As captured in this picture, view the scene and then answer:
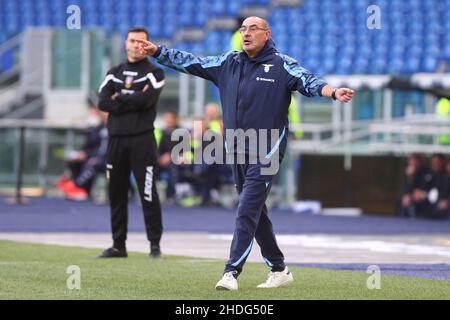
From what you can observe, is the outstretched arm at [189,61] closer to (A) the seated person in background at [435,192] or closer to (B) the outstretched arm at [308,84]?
(B) the outstretched arm at [308,84]

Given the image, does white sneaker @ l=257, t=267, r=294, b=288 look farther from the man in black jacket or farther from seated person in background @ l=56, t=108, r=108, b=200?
seated person in background @ l=56, t=108, r=108, b=200

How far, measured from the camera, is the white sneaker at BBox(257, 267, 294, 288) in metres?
8.89

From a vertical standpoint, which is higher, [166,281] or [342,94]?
[342,94]

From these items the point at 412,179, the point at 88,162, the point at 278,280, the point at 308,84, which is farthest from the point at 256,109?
the point at 88,162

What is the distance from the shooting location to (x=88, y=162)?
22.5m

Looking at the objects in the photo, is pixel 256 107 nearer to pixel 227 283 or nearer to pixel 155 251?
pixel 227 283

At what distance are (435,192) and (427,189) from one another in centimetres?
16

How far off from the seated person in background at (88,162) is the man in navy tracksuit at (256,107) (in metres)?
13.4

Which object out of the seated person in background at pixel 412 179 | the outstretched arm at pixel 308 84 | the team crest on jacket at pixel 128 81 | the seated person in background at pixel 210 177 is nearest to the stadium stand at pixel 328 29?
the seated person in background at pixel 210 177

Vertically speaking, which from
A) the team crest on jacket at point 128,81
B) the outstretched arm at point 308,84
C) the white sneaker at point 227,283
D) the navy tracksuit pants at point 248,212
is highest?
the outstretched arm at point 308,84

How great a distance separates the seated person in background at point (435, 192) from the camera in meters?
19.5
